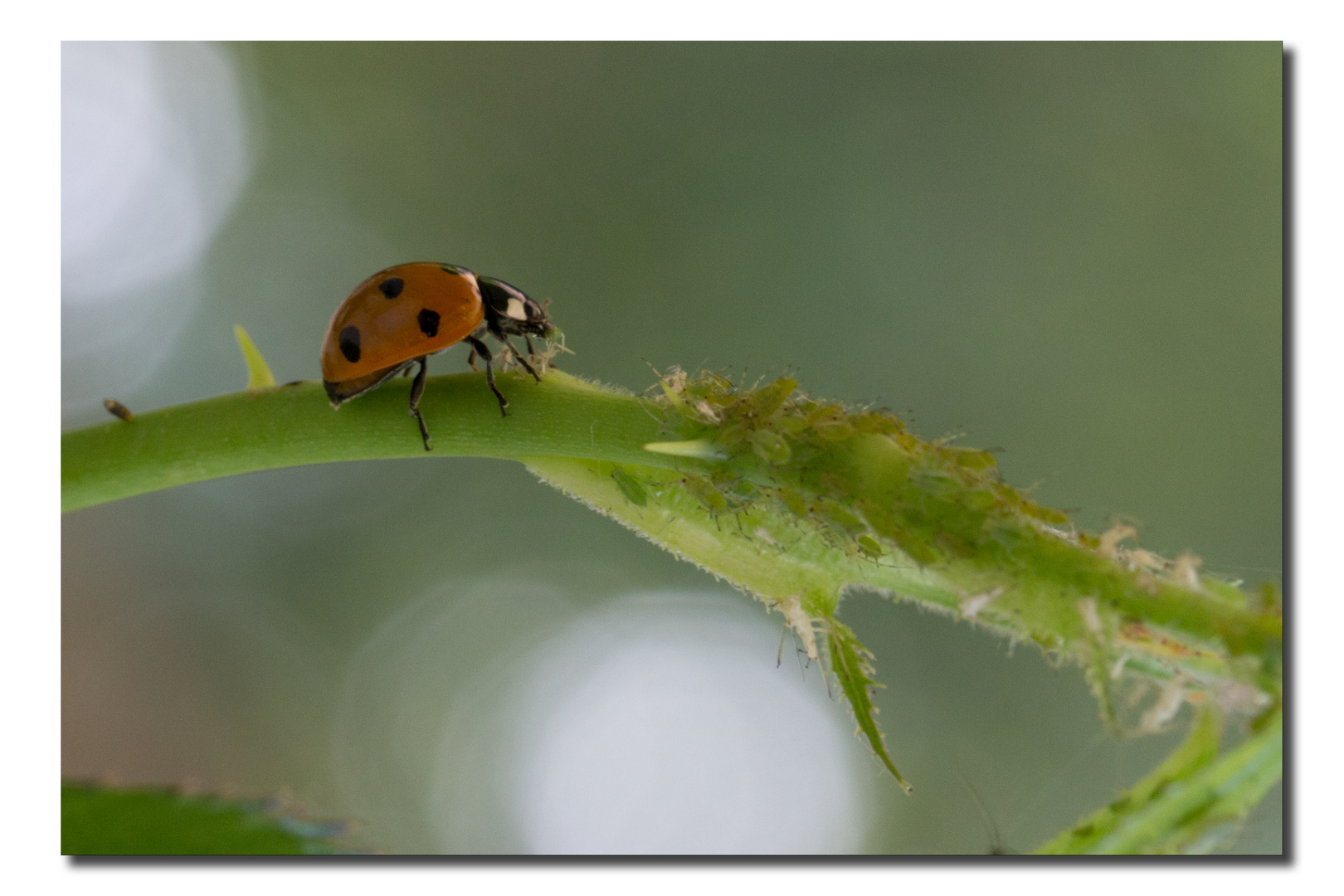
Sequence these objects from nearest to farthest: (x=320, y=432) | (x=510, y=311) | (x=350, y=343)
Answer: (x=320, y=432), (x=350, y=343), (x=510, y=311)

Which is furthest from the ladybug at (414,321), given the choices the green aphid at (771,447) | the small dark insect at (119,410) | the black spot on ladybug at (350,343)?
the green aphid at (771,447)

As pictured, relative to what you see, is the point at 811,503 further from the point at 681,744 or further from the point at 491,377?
the point at 681,744

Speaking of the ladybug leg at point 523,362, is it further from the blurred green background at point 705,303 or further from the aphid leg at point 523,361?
the blurred green background at point 705,303

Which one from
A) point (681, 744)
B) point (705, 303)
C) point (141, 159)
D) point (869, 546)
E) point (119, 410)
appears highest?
point (141, 159)

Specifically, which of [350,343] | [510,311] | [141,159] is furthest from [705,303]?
[350,343]

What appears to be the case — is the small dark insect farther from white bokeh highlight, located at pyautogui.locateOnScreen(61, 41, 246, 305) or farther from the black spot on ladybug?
white bokeh highlight, located at pyautogui.locateOnScreen(61, 41, 246, 305)
